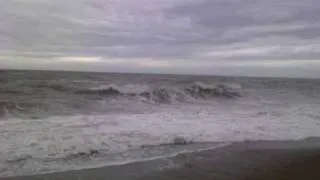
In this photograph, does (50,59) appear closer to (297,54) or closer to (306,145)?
(297,54)

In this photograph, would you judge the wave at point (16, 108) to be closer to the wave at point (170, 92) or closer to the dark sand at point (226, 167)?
the wave at point (170, 92)

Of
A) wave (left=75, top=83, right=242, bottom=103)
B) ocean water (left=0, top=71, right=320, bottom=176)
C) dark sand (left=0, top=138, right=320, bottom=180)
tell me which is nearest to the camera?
dark sand (left=0, top=138, right=320, bottom=180)

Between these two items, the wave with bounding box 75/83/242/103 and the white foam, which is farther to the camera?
the wave with bounding box 75/83/242/103

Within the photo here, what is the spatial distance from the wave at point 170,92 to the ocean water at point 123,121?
0.03 m

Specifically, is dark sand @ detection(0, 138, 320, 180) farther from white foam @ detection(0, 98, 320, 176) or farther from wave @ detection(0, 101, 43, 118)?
wave @ detection(0, 101, 43, 118)

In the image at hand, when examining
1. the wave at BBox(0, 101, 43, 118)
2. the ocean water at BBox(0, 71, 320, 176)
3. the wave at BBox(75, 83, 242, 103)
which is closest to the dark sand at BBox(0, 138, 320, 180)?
the ocean water at BBox(0, 71, 320, 176)

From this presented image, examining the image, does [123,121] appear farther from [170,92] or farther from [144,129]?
[170,92]

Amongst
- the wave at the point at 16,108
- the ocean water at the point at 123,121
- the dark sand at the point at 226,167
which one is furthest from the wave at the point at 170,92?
the dark sand at the point at 226,167

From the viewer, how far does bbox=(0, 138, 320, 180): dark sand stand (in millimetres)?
3669

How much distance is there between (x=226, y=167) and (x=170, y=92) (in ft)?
24.7

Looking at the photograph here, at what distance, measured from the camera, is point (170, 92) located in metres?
11.5

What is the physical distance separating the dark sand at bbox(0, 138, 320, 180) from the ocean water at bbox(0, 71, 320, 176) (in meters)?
0.34

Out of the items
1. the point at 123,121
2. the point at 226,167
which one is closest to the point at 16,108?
the point at 123,121

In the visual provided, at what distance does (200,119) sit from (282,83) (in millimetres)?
11209
